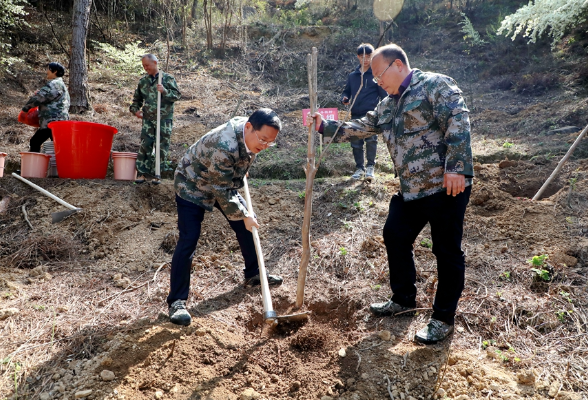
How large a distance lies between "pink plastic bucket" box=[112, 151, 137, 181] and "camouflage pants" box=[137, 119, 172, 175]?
0.41 ft

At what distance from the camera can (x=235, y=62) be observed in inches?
479

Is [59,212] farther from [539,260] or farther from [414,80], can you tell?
[539,260]

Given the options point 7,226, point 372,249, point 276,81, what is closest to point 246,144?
point 372,249

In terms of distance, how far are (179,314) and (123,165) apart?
11.4ft

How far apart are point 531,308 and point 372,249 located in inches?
58.9

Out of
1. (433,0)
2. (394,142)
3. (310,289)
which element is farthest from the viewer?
(433,0)

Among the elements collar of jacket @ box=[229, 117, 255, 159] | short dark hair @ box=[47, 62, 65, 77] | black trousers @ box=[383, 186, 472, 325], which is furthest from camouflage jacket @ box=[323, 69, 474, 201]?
short dark hair @ box=[47, 62, 65, 77]

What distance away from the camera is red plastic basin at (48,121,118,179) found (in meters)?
5.20

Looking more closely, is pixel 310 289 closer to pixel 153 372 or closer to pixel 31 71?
pixel 153 372

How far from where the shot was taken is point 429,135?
2643 millimetres

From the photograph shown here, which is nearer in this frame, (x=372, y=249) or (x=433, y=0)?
(x=372, y=249)

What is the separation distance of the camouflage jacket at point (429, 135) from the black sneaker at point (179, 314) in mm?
1767

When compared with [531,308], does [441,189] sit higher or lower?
higher

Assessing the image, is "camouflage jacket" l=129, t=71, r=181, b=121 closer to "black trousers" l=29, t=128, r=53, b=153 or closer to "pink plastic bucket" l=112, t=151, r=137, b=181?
"pink plastic bucket" l=112, t=151, r=137, b=181
